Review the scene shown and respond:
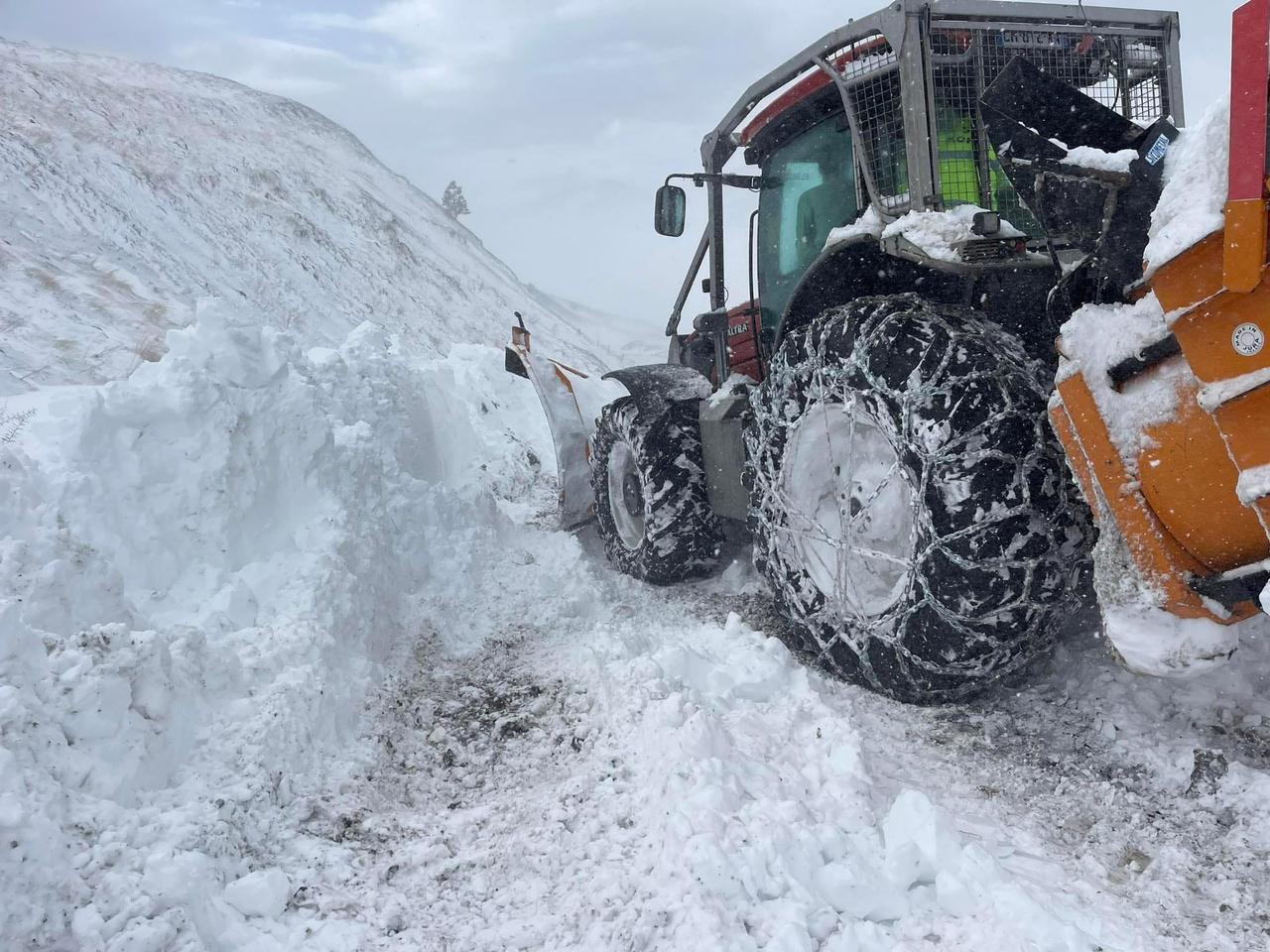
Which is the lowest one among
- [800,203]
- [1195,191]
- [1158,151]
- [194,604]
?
[194,604]

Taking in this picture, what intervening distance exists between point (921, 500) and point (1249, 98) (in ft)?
4.20

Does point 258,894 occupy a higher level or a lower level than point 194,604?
lower

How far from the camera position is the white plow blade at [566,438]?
548 cm

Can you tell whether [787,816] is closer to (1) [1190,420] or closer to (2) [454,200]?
(1) [1190,420]

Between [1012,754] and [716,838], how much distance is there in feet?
3.67

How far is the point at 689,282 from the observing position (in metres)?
5.24

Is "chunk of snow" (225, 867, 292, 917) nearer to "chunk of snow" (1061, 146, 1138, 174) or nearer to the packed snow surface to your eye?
the packed snow surface

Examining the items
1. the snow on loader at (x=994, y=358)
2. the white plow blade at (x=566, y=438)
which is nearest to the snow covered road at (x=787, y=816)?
the snow on loader at (x=994, y=358)

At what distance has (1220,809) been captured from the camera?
2.10 m

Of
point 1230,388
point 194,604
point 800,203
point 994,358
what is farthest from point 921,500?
point 194,604

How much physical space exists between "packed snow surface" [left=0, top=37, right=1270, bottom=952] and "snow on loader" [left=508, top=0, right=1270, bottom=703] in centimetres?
44

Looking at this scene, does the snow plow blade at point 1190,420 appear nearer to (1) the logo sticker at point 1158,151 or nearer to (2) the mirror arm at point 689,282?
(1) the logo sticker at point 1158,151

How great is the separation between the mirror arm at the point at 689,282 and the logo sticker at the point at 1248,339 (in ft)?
11.2

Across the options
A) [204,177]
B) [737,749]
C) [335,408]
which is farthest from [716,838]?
[204,177]
